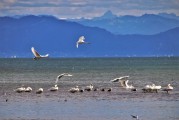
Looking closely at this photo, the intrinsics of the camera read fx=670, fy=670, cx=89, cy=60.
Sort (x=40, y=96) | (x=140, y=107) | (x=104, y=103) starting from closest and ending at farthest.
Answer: (x=140, y=107)
(x=104, y=103)
(x=40, y=96)

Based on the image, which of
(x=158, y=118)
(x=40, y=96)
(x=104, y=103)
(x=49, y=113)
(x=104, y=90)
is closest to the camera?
(x=158, y=118)

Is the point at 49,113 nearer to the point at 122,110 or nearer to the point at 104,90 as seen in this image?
the point at 122,110

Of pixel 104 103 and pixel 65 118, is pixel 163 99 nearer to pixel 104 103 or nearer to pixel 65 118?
pixel 104 103

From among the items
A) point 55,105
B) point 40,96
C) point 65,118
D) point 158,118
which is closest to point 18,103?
point 55,105

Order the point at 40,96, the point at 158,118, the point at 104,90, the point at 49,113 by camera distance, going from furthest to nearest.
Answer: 1. the point at 104,90
2. the point at 40,96
3. the point at 49,113
4. the point at 158,118

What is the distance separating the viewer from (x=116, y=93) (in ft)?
156

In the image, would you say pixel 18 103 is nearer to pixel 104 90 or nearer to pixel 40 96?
pixel 40 96

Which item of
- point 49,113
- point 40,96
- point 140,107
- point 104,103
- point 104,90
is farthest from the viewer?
point 104,90

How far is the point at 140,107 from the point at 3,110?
24.7 ft

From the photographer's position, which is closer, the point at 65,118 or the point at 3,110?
the point at 65,118

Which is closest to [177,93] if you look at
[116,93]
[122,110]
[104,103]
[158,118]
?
[116,93]

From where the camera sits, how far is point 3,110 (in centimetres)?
3669

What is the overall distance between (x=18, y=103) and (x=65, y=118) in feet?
28.9

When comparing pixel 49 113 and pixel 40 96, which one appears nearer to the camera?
pixel 49 113
